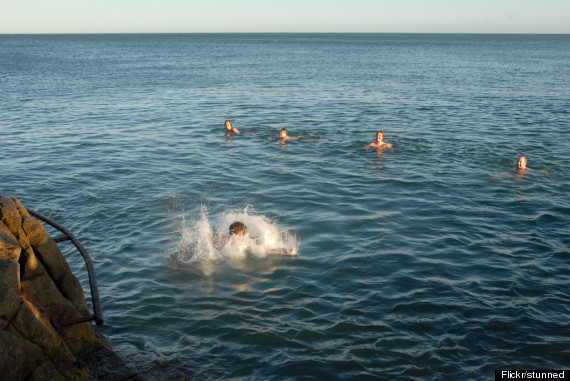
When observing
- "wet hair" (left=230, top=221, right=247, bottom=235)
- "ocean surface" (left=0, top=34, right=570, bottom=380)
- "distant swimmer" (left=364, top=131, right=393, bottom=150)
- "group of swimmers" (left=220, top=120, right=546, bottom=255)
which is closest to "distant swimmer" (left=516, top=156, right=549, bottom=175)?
"group of swimmers" (left=220, top=120, right=546, bottom=255)

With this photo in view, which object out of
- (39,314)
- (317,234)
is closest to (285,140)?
(317,234)

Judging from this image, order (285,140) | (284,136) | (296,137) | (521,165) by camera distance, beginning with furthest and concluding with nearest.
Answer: (296,137) < (285,140) < (284,136) < (521,165)

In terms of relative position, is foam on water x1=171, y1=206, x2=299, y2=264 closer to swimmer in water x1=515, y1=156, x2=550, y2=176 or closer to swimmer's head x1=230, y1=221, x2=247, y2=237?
swimmer's head x1=230, y1=221, x2=247, y2=237

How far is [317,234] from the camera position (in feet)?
38.8

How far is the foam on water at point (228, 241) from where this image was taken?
10.5m

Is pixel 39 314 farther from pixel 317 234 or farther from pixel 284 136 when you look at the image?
pixel 284 136

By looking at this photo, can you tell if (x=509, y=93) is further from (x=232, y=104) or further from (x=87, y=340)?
(x=87, y=340)

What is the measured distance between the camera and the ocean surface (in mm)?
7633

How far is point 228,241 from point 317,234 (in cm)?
235

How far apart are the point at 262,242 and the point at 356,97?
77.3ft

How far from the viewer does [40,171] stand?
16.8m

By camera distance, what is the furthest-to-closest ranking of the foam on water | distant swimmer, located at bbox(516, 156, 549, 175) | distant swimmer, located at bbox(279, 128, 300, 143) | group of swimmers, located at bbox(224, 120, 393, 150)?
distant swimmer, located at bbox(279, 128, 300, 143) < group of swimmers, located at bbox(224, 120, 393, 150) < distant swimmer, located at bbox(516, 156, 549, 175) < the foam on water

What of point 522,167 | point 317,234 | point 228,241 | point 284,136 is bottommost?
point 317,234

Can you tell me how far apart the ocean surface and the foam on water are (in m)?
0.05
